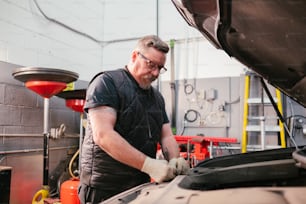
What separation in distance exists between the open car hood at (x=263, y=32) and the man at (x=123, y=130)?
534mm

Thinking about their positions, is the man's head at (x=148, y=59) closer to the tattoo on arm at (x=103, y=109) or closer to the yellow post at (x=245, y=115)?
the tattoo on arm at (x=103, y=109)

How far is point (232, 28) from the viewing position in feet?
2.56

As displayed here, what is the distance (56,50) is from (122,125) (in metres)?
2.04

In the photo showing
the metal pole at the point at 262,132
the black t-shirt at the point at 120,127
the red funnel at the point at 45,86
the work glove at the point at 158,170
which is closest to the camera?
the work glove at the point at 158,170

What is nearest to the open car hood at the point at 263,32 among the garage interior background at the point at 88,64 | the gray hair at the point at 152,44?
the gray hair at the point at 152,44

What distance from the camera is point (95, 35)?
3750 millimetres

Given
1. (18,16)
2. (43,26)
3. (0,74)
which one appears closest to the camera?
(0,74)

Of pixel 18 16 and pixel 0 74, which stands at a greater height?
pixel 18 16

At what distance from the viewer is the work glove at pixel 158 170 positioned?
1108mm

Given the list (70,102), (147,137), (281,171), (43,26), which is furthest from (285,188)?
(43,26)

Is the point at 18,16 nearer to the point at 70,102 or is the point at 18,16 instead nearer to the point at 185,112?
the point at 70,102

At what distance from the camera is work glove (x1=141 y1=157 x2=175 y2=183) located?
1.11m

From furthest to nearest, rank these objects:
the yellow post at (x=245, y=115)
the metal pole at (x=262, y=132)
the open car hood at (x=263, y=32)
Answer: the yellow post at (x=245, y=115) → the metal pole at (x=262, y=132) → the open car hood at (x=263, y=32)

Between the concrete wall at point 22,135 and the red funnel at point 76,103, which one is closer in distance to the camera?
the concrete wall at point 22,135
